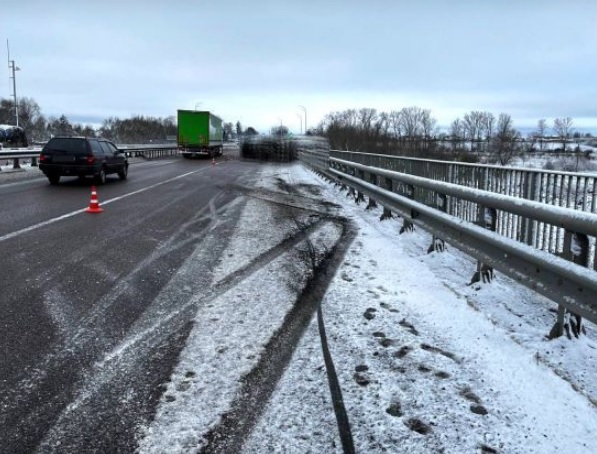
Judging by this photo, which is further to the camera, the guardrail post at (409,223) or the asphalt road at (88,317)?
the guardrail post at (409,223)

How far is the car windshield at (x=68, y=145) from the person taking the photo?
16219mm

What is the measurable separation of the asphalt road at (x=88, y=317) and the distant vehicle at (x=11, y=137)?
148 ft

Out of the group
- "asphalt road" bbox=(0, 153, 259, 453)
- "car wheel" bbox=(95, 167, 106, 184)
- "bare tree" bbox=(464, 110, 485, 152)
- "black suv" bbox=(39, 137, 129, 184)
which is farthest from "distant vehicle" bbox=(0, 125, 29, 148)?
"bare tree" bbox=(464, 110, 485, 152)

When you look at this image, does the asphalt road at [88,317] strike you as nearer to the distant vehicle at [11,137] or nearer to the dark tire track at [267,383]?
the dark tire track at [267,383]

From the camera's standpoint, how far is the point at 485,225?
5.10m

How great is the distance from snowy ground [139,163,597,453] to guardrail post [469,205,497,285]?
4.4 inches

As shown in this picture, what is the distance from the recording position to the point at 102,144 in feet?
58.9

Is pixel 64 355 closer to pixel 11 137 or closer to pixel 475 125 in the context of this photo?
pixel 11 137

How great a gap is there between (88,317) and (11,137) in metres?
52.4

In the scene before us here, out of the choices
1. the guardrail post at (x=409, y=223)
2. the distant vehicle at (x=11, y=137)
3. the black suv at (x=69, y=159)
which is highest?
the distant vehicle at (x=11, y=137)

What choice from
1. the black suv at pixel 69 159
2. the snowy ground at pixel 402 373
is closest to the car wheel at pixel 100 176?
the black suv at pixel 69 159

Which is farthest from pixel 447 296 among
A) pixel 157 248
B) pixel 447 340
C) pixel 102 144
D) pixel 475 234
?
pixel 102 144

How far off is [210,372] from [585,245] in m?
2.78

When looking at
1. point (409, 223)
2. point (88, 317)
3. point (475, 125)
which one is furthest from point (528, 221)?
point (475, 125)
